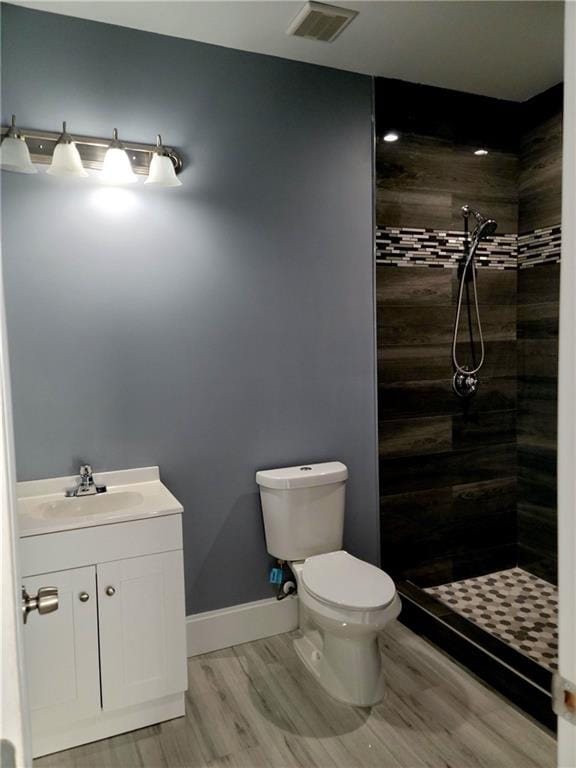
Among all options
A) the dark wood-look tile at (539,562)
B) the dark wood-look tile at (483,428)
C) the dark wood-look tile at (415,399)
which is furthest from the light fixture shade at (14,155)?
the dark wood-look tile at (539,562)

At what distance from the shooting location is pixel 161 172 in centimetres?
224

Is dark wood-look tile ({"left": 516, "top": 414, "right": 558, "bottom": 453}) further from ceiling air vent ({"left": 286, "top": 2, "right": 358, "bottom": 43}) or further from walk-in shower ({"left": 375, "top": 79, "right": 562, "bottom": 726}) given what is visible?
ceiling air vent ({"left": 286, "top": 2, "right": 358, "bottom": 43})

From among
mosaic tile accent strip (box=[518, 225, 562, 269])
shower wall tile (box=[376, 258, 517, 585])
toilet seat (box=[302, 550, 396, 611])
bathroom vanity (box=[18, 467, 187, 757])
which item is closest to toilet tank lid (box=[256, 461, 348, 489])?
toilet seat (box=[302, 550, 396, 611])

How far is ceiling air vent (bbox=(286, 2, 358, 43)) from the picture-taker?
7.04ft

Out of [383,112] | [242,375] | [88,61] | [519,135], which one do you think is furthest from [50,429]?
[519,135]

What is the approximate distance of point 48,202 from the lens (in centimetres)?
219

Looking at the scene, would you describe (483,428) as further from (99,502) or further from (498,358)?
(99,502)

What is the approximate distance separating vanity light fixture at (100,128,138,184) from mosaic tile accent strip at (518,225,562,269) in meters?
2.16

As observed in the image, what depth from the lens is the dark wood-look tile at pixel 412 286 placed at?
287cm

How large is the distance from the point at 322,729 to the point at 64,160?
2.29 meters

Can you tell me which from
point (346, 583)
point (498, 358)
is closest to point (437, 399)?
point (498, 358)

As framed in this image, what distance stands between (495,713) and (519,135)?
2.86 metres

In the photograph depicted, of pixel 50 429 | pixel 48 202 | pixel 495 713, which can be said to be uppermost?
pixel 48 202

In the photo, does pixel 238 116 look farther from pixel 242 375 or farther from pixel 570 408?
pixel 570 408
